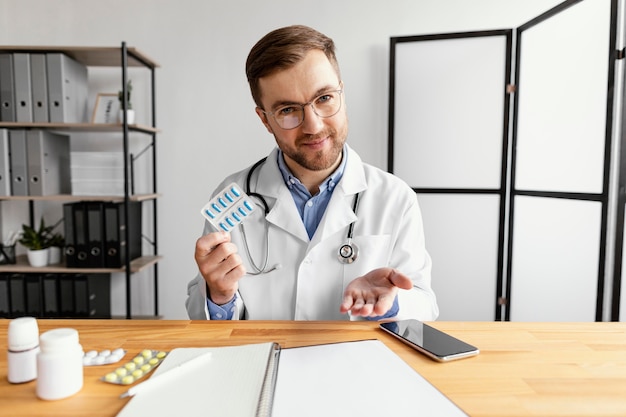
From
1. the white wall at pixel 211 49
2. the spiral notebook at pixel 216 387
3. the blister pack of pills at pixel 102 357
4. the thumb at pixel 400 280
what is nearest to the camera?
→ the spiral notebook at pixel 216 387

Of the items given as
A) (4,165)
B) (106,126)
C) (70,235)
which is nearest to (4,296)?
(70,235)

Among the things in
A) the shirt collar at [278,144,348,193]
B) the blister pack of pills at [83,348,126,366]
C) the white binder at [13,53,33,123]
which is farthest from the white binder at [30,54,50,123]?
the blister pack of pills at [83,348,126,366]

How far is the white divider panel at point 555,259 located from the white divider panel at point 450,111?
34 cm

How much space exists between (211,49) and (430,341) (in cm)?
251

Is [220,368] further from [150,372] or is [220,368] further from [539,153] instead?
[539,153]

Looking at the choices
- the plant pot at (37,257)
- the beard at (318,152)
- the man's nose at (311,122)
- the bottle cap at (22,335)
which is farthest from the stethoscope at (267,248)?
the plant pot at (37,257)

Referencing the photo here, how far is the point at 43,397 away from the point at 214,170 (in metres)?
2.34

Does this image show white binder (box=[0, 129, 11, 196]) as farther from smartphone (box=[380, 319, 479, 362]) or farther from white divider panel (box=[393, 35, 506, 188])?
smartphone (box=[380, 319, 479, 362])

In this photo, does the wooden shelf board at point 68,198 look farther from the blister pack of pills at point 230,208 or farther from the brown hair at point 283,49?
the blister pack of pills at point 230,208

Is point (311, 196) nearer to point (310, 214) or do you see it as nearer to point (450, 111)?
point (310, 214)

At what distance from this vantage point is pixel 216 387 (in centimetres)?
64

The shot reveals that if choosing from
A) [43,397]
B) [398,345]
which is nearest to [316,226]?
[398,345]

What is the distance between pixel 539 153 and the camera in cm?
236

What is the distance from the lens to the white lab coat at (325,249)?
1.27 metres
